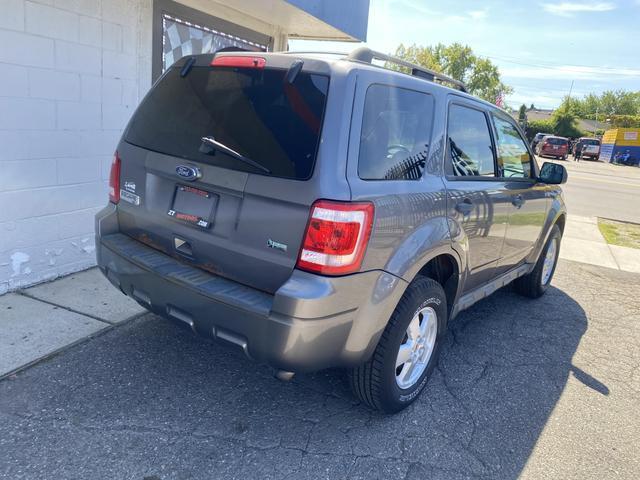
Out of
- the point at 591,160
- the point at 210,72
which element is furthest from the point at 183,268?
the point at 591,160

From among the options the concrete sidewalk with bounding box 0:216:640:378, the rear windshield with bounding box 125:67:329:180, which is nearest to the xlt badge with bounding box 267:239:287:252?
the rear windshield with bounding box 125:67:329:180

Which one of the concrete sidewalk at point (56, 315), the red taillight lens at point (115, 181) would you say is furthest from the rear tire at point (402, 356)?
the concrete sidewalk at point (56, 315)

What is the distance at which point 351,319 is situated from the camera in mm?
2520

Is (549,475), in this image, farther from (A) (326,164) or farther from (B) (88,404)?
(B) (88,404)

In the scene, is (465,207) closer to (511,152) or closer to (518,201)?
(518,201)

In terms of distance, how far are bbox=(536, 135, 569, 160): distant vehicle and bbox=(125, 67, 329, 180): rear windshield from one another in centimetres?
3951

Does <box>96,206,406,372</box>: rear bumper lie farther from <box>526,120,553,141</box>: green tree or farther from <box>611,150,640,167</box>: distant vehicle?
<box>526,120,553,141</box>: green tree

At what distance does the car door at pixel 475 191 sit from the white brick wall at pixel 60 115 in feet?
10.5

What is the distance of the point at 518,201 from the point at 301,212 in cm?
247

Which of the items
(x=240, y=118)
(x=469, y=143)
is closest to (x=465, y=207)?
(x=469, y=143)

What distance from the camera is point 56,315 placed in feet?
A: 12.8

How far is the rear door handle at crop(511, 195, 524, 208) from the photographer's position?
4137mm

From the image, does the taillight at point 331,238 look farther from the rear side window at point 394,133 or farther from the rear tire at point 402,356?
the rear tire at point 402,356

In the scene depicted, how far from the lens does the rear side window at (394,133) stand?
2605mm
